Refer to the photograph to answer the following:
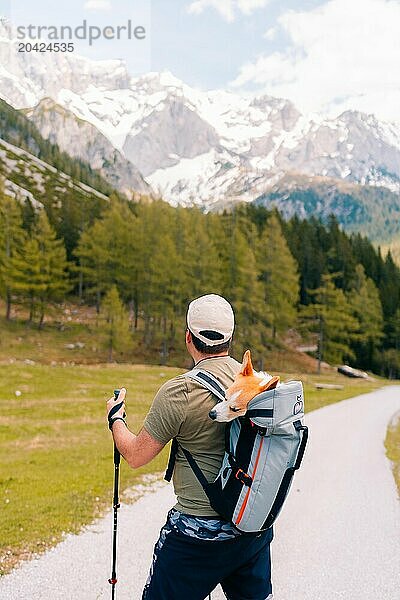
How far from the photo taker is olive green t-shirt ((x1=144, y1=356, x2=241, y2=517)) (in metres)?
3.56

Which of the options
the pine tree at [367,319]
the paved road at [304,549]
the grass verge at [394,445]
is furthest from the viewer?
the pine tree at [367,319]

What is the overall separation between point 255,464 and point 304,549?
5.37 meters

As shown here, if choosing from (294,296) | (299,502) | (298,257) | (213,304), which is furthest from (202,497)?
(298,257)

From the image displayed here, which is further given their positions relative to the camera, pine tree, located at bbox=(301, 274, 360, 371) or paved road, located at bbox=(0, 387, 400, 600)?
pine tree, located at bbox=(301, 274, 360, 371)

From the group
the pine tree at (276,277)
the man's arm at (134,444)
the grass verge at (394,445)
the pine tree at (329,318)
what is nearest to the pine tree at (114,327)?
the pine tree at (276,277)

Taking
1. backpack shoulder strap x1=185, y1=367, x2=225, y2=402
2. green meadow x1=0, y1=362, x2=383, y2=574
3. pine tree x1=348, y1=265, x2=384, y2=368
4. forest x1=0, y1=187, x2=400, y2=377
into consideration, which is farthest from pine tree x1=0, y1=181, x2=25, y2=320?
backpack shoulder strap x1=185, y1=367, x2=225, y2=402

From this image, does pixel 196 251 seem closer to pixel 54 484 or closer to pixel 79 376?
pixel 79 376

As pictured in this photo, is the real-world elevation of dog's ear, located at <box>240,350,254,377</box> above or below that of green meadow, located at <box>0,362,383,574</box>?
above

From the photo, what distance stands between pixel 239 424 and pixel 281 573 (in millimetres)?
4558

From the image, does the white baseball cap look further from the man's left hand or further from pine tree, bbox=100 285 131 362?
pine tree, bbox=100 285 131 362

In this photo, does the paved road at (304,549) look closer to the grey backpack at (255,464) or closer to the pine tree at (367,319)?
the grey backpack at (255,464)

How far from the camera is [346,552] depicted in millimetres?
8172

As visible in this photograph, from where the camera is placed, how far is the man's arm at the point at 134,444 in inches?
142

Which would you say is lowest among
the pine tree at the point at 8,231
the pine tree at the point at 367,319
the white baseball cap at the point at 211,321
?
the pine tree at the point at 367,319
